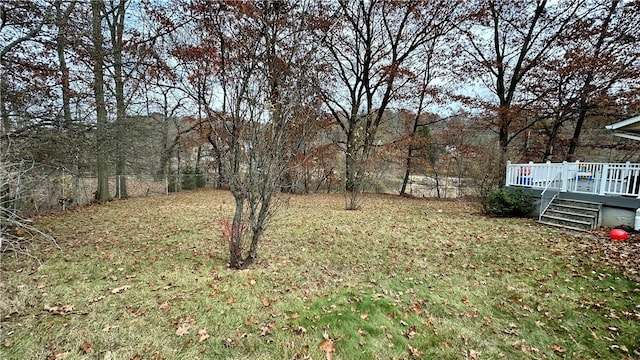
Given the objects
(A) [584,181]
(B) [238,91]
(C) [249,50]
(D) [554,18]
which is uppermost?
(D) [554,18]

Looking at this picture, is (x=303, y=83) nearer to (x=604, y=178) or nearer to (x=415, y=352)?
(x=415, y=352)

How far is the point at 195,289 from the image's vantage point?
3230 millimetres

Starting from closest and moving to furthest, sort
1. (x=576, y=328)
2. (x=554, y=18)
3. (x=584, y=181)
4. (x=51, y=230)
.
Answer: (x=576, y=328)
(x=51, y=230)
(x=584, y=181)
(x=554, y=18)

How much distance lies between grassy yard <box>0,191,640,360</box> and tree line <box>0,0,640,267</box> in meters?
1.04

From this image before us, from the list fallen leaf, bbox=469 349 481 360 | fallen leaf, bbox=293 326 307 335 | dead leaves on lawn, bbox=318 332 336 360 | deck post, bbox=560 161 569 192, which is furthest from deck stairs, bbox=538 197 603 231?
fallen leaf, bbox=293 326 307 335

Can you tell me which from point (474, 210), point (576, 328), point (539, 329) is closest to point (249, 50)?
point (539, 329)

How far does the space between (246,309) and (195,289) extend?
0.79m

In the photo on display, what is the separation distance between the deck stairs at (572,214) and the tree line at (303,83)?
78.5 inches

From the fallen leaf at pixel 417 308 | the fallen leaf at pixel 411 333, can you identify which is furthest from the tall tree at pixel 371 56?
the fallen leaf at pixel 411 333

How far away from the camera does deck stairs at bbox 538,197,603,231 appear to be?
623 cm

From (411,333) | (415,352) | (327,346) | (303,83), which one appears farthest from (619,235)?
(303,83)

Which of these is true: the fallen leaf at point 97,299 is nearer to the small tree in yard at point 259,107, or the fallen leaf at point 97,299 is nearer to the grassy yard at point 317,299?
the grassy yard at point 317,299

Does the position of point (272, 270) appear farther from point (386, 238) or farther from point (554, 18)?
point (554, 18)

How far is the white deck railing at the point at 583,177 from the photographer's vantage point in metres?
6.26
